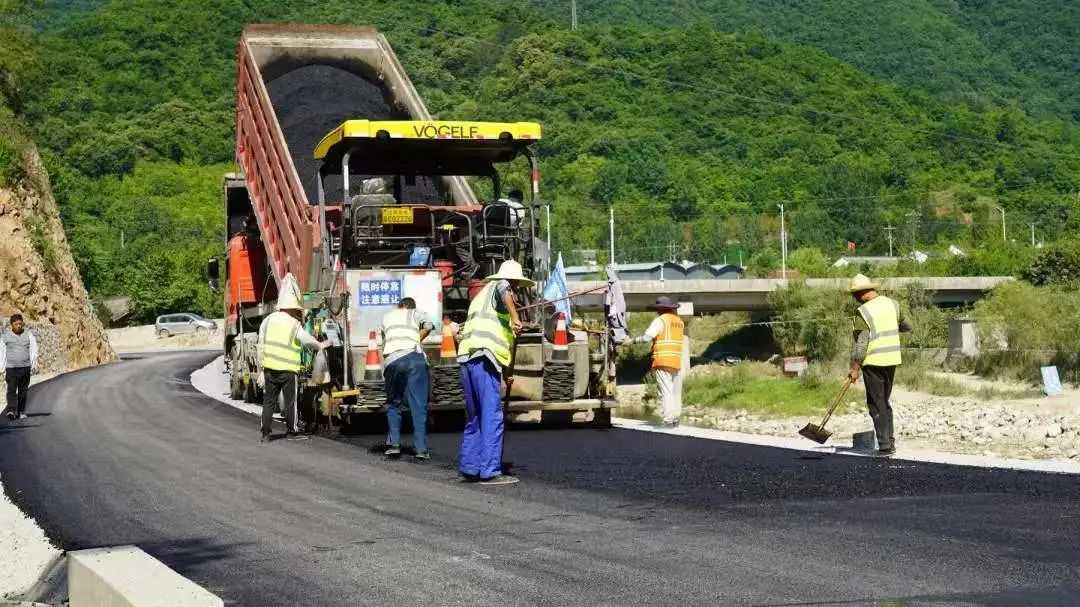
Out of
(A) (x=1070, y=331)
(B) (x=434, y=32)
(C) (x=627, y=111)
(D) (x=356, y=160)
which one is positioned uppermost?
(B) (x=434, y=32)

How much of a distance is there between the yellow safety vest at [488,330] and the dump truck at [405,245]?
3526 mm

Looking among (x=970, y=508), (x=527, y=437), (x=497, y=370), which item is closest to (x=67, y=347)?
(x=527, y=437)

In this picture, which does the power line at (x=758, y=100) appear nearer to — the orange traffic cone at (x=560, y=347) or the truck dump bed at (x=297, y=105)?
the truck dump bed at (x=297, y=105)

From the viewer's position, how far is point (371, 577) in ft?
20.8

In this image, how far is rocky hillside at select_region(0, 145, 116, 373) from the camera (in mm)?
32250

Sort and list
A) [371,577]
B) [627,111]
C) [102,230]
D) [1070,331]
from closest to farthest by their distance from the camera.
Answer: [371,577]
[1070,331]
[102,230]
[627,111]

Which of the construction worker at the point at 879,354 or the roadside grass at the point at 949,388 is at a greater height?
the construction worker at the point at 879,354

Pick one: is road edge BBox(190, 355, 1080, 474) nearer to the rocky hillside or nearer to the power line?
the rocky hillside

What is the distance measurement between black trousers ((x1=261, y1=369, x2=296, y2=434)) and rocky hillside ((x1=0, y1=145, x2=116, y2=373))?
18.3 m

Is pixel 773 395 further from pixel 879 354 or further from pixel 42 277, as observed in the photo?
pixel 879 354

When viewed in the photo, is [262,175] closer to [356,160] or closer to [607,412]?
[356,160]

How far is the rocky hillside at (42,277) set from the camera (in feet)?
106

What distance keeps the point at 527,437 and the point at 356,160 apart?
400 cm

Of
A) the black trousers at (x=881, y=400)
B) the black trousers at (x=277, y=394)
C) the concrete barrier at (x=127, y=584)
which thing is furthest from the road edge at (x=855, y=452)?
the concrete barrier at (x=127, y=584)
